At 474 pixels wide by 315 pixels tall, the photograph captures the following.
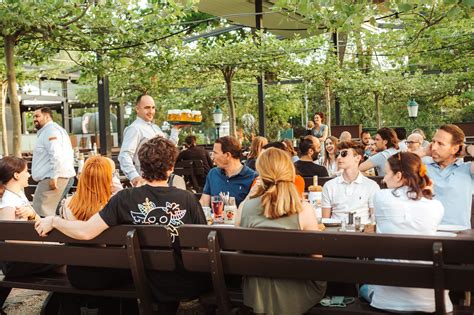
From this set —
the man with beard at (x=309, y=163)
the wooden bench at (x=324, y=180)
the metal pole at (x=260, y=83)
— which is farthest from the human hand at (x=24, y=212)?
the metal pole at (x=260, y=83)

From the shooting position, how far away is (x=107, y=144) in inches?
508

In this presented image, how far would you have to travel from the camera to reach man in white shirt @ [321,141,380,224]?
5367 mm

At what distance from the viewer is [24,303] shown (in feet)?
18.7

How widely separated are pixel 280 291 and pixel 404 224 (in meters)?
0.76

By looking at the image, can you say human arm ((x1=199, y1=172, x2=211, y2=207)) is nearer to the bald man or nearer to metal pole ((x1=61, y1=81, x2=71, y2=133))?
the bald man

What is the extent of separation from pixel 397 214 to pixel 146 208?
57.4 inches

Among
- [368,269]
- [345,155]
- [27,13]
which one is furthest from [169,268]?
[27,13]

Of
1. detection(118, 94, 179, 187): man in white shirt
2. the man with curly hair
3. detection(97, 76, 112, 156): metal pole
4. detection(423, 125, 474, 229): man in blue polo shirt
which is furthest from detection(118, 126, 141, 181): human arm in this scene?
detection(97, 76, 112, 156): metal pole

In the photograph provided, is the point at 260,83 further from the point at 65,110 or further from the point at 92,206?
the point at 92,206

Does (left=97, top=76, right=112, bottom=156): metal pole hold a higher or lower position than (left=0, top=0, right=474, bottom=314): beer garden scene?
higher

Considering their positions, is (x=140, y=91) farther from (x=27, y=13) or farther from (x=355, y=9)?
(x=355, y=9)

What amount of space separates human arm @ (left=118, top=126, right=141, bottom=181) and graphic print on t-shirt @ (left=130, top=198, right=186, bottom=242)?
2761mm

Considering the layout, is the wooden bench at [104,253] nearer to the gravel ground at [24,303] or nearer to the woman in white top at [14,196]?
the woman in white top at [14,196]

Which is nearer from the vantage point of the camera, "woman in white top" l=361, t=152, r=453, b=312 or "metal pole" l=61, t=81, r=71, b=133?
"woman in white top" l=361, t=152, r=453, b=312
